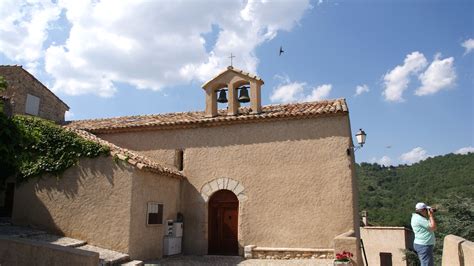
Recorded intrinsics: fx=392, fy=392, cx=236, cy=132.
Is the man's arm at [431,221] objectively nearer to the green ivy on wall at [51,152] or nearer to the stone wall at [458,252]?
the stone wall at [458,252]

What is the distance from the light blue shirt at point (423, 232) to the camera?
20.6 ft

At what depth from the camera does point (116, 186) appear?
10.8 m

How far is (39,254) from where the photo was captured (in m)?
8.21

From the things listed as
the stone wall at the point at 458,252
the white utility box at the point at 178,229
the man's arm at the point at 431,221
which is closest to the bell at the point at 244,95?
the white utility box at the point at 178,229

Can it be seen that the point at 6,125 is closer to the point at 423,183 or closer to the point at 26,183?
the point at 26,183

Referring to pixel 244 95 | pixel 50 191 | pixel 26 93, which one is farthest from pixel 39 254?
pixel 26 93

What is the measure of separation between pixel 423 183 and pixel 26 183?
38616mm

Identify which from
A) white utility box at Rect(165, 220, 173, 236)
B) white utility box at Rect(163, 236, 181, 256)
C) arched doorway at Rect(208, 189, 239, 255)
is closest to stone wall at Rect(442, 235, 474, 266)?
arched doorway at Rect(208, 189, 239, 255)

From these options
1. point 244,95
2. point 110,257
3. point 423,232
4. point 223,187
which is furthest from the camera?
point 244,95

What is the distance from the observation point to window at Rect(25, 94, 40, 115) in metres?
18.1

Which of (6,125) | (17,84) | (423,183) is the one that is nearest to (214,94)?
(6,125)

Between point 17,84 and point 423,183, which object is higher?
point 17,84

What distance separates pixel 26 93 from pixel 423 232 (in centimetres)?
1757

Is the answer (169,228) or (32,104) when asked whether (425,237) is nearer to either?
(169,228)
